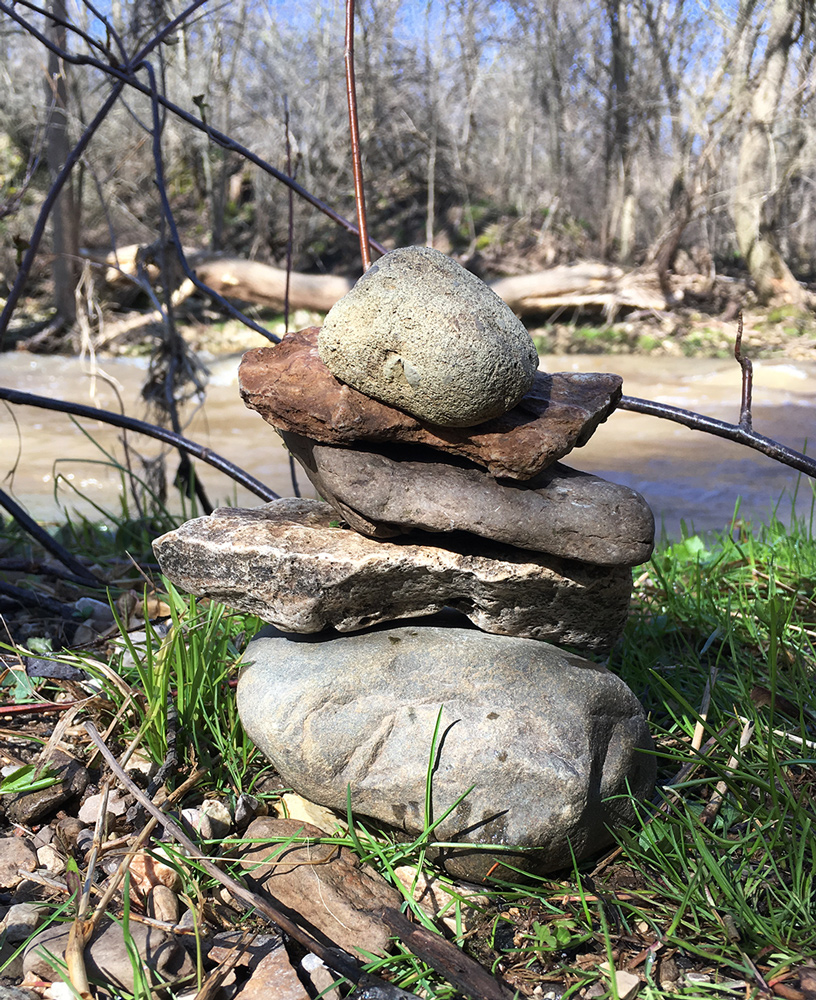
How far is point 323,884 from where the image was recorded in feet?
6.16

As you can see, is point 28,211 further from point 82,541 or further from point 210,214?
point 82,541

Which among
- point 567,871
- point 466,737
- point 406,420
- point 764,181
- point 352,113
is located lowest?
point 567,871

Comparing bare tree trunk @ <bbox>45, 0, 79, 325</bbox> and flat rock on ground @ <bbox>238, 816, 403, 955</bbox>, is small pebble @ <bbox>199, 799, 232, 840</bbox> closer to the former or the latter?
flat rock on ground @ <bbox>238, 816, 403, 955</bbox>

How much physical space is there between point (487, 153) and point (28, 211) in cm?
1042

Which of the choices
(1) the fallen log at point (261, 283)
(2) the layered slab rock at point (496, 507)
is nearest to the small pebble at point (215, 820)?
(2) the layered slab rock at point (496, 507)

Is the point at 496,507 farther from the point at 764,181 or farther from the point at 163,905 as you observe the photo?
the point at 764,181

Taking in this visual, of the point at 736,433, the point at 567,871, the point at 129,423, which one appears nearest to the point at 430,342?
the point at 736,433

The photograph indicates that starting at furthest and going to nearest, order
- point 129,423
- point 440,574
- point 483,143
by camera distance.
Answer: point 483,143
point 129,423
point 440,574

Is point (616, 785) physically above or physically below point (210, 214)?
below

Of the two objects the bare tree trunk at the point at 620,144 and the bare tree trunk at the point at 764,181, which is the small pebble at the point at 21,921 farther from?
the bare tree trunk at the point at 620,144

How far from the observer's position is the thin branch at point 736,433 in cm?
247

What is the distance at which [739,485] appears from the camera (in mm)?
6449

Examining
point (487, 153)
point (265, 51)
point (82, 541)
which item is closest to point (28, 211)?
point (265, 51)

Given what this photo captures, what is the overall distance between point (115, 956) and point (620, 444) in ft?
Answer: 23.1
